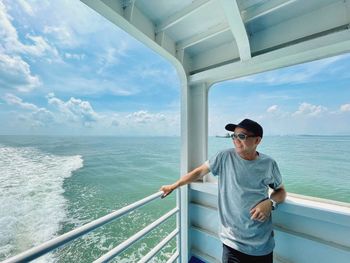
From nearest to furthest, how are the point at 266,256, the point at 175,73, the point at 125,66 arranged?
the point at 266,256 < the point at 175,73 < the point at 125,66

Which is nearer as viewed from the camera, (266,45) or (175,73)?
(266,45)

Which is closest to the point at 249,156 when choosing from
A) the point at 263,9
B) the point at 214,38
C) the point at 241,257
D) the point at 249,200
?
the point at 249,200

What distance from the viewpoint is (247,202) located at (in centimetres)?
114

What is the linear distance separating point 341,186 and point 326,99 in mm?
709

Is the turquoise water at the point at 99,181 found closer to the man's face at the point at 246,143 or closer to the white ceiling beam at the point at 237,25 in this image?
the man's face at the point at 246,143

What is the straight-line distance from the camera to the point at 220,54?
1719 mm

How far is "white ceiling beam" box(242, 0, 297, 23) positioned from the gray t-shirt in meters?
1.03

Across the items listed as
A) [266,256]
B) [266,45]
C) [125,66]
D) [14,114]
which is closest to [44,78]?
[14,114]

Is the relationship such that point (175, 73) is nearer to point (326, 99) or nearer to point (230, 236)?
point (326, 99)

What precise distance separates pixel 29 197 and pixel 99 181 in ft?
5.14

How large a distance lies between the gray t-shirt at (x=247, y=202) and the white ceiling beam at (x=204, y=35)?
105 centimetres

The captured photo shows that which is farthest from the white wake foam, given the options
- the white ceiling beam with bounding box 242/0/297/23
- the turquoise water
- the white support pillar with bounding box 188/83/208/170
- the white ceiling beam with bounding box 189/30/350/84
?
the white ceiling beam with bounding box 242/0/297/23

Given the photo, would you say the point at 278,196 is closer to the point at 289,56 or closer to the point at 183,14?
the point at 289,56

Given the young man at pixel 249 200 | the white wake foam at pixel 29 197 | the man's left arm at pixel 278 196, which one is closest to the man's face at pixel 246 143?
the young man at pixel 249 200
